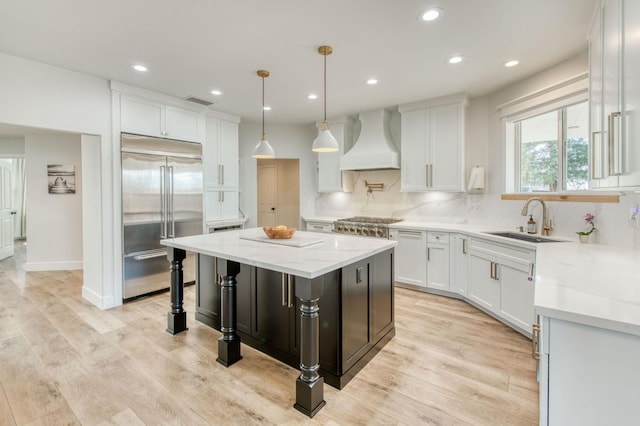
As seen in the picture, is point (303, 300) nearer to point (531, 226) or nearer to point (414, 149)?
point (531, 226)

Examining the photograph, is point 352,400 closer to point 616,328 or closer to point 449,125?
point 616,328

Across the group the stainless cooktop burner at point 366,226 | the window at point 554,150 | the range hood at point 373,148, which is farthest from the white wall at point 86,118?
the window at point 554,150

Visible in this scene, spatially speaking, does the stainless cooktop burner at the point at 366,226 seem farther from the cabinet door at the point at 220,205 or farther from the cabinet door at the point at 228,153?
the cabinet door at the point at 228,153

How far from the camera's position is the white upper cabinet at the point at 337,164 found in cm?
514

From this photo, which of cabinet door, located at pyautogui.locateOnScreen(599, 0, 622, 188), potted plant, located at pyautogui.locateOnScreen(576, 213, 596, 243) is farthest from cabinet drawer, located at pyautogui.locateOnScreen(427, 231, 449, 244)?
cabinet door, located at pyautogui.locateOnScreen(599, 0, 622, 188)

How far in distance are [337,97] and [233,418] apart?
3.74 meters

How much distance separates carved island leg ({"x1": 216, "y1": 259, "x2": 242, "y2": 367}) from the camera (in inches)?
94.3

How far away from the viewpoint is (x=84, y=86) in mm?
3377

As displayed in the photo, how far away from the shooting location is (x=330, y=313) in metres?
2.19

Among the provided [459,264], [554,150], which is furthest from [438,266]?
[554,150]

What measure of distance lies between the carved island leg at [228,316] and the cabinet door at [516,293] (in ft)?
8.35

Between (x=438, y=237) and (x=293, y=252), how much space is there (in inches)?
94.7

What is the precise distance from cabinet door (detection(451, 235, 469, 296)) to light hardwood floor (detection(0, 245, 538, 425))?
19.5 inches

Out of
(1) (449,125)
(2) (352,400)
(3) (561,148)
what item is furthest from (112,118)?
(3) (561,148)
